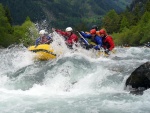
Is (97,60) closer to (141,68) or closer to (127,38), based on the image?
(141,68)

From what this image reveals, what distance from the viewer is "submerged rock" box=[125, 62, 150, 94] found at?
524 inches

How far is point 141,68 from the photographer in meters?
13.7

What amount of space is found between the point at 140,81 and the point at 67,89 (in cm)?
330

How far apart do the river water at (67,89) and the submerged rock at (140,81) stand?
14.9 inches

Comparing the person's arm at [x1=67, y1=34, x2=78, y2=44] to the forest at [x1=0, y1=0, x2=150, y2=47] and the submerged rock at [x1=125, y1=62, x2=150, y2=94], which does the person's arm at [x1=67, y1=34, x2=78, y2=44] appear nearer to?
the submerged rock at [x1=125, y1=62, x2=150, y2=94]

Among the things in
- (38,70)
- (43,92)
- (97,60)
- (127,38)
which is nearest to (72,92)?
(43,92)

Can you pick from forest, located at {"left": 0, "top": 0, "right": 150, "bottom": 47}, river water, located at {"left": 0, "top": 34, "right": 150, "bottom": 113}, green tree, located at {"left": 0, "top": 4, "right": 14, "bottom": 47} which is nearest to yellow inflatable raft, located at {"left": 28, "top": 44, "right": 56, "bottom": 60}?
river water, located at {"left": 0, "top": 34, "right": 150, "bottom": 113}

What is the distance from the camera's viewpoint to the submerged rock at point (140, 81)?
1331 cm

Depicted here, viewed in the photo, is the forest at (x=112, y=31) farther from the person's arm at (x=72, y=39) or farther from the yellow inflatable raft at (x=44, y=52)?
the yellow inflatable raft at (x=44, y=52)

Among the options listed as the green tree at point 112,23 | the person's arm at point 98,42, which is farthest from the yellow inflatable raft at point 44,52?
the green tree at point 112,23

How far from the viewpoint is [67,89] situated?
13.8 meters

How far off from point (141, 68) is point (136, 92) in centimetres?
119

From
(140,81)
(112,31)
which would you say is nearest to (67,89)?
(140,81)

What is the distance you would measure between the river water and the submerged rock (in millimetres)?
377
